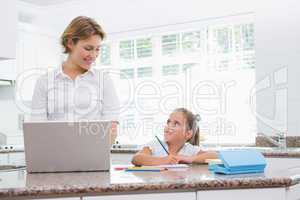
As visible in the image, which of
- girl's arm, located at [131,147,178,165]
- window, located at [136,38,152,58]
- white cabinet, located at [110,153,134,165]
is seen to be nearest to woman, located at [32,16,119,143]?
girl's arm, located at [131,147,178,165]

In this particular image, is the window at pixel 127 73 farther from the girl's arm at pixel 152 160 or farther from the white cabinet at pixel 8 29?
the girl's arm at pixel 152 160

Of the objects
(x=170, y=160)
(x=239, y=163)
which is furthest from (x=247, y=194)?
(x=170, y=160)

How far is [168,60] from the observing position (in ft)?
17.1

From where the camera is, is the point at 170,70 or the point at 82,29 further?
the point at 170,70

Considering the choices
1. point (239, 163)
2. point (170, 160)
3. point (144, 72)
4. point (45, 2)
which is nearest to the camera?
point (239, 163)

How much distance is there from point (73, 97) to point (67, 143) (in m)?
0.47

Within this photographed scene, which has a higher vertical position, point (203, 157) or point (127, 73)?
point (127, 73)

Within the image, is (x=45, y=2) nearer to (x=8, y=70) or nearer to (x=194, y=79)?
(x=8, y=70)

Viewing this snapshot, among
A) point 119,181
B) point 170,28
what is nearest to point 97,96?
point 119,181

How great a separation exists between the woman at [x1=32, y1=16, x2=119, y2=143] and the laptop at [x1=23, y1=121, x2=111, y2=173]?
0.35m

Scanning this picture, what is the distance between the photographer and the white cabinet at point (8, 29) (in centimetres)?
320

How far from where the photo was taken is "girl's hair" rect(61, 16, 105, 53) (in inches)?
81.6

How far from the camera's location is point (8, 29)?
130 inches

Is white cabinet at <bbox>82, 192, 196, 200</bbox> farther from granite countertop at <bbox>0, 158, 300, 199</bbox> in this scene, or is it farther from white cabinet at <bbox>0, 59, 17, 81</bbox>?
white cabinet at <bbox>0, 59, 17, 81</bbox>
